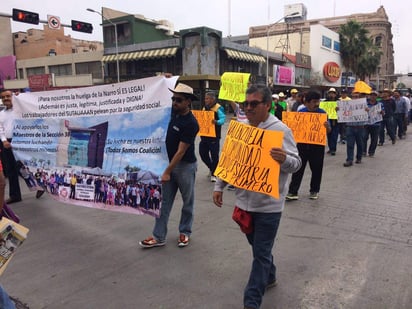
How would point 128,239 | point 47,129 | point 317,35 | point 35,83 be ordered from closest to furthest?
point 128,239 → point 47,129 → point 35,83 → point 317,35

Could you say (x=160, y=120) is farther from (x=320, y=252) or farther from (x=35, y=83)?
(x=35, y=83)

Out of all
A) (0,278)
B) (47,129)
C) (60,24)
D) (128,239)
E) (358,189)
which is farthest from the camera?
(60,24)

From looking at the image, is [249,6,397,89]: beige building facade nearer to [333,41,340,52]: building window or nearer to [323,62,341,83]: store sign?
[323,62,341,83]: store sign

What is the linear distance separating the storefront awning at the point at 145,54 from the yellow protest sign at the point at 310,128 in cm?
2581

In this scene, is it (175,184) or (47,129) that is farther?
(47,129)

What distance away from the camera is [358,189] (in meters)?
6.81

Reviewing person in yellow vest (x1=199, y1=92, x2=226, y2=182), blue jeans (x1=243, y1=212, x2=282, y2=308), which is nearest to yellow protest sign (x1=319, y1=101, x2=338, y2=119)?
person in yellow vest (x1=199, y1=92, x2=226, y2=182)

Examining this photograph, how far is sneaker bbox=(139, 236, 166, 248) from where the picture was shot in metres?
4.18

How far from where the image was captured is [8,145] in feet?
19.0

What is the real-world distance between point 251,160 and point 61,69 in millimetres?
43180

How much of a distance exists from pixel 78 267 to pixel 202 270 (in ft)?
4.17

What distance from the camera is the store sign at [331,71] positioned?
4414 cm

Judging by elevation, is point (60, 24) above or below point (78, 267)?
above

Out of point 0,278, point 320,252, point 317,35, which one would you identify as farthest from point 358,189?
point 317,35
